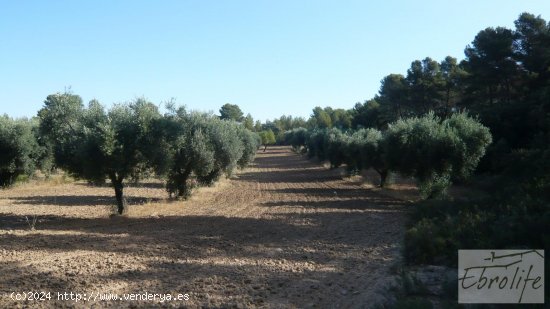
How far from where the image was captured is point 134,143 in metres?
17.8

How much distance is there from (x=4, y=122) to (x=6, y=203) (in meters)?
Answer: 9.80

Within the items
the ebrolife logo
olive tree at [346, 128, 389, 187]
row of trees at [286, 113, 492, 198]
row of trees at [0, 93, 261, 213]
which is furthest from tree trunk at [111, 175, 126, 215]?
olive tree at [346, 128, 389, 187]

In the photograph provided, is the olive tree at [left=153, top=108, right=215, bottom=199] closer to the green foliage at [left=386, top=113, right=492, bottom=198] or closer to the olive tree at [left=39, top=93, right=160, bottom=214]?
the olive tree at [left=39, top=93, right=160, bottom=214]

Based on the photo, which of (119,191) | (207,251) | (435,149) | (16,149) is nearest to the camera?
(207,251)

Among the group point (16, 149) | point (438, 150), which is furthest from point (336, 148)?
point (16, 149)

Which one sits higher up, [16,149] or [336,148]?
[16,149]

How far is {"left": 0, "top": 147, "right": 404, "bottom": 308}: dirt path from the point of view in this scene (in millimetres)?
8500

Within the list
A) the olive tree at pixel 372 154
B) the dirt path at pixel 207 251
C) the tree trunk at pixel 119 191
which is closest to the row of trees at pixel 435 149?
the dirt path at pixel 207 251

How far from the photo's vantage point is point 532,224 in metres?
9.16

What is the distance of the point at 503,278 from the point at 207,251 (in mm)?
7537

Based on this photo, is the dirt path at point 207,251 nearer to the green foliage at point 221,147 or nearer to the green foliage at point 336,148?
the green foliage at point 221,147

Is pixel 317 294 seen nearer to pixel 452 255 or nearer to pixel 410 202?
pixel 452 255

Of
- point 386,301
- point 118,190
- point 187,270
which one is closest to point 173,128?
point 118,190

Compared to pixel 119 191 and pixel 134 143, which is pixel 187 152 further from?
pixel 134 143
